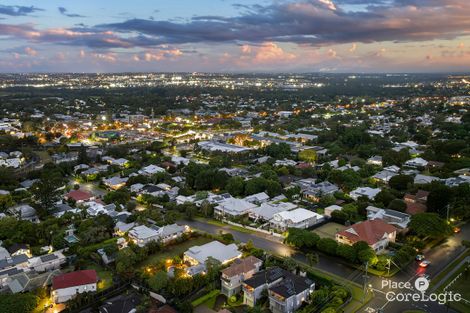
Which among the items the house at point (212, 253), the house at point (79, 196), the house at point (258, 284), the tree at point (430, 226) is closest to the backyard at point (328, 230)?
the tree at point (430, 226)

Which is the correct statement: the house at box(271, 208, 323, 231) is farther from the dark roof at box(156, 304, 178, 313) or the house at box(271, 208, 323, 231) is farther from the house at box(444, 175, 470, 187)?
the house at box(444, 175, 470, 187)

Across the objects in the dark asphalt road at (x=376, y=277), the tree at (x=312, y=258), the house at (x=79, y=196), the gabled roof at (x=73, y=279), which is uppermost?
the gabled roof at (x=73, y=279)

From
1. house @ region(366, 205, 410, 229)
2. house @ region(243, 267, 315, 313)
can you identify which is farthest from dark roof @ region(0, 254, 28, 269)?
house @ region(366, 205, 410, 229)

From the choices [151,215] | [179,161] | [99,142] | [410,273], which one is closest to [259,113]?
[99,142]

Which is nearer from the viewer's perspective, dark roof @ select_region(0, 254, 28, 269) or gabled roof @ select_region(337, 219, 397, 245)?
dark roof @ select_region(0, 254, 28, 269)

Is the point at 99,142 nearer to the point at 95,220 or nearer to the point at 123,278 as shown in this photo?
the point at 95,220

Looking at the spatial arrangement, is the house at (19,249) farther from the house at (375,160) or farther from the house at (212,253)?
the house at (375,160)
